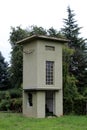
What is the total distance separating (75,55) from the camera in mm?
40156

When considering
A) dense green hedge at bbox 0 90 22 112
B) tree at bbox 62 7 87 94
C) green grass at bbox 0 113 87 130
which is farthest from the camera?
tree at bbox 62 7 87 94

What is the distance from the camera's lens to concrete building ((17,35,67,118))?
25297 mm

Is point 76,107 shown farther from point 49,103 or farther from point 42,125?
point 42,125

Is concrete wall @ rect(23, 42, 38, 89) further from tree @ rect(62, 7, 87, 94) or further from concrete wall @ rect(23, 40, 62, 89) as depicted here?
tree @ rect(62, 7, 87, 94)

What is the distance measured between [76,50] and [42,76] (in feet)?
52.0

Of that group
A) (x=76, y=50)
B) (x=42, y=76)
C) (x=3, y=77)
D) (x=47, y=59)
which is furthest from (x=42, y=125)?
(x=3, y=77)

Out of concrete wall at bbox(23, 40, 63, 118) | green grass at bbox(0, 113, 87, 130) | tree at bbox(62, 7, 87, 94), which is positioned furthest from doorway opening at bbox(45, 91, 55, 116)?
tree at bbox(62, 7, 87, 94)

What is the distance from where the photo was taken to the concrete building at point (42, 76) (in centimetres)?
2530

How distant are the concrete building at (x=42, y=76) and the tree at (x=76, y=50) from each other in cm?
1136

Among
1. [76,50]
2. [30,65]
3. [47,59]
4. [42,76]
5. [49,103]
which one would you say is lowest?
[49,103]

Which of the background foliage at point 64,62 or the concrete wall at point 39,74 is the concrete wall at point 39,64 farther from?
the background foliage at point 64,62

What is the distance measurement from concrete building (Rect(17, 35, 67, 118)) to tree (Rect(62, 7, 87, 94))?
1136 centimetres

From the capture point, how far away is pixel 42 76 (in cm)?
2548

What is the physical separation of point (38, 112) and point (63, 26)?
20588mm
